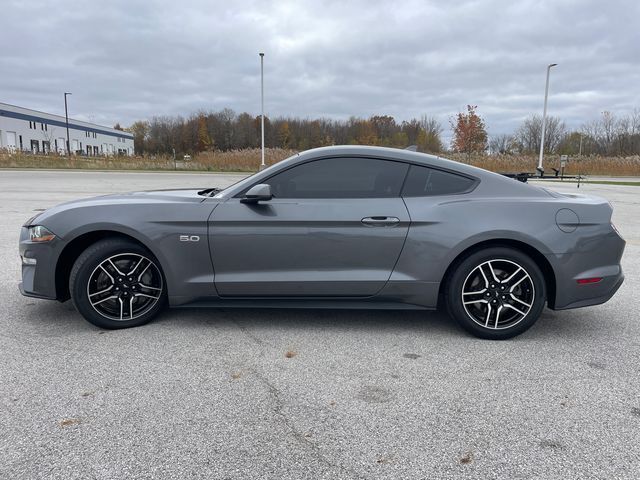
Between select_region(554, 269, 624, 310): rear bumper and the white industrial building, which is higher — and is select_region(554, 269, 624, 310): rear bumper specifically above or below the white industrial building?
below

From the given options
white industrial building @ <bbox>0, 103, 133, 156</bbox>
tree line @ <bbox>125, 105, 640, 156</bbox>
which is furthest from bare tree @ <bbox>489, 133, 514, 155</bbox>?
white industrial building @ <bbox>0, 103, 133, 156</bbox>

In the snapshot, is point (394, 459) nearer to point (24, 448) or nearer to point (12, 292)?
point (24, 448)

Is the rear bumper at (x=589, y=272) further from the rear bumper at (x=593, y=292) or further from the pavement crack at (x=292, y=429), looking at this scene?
the pavement crack at (x=292, y=429)

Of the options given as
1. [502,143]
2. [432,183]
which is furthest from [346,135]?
[432,183]

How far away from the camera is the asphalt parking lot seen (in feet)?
6.90

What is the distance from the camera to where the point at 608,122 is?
62.5 metres

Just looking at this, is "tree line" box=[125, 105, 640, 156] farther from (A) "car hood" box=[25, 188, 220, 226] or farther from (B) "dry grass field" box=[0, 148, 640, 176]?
(A) "car hood" box=[25, 188, 220, 226]

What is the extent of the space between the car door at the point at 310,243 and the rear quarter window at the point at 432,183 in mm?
135

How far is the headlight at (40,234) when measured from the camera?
11.7 feet

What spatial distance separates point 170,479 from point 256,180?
2.24m

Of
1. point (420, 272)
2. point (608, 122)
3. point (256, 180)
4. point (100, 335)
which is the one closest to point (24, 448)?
point (100, 335)

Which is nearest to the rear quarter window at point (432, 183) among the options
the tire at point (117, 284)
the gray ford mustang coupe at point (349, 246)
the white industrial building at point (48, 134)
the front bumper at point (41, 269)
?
the gray ford mustang coupe at point (349, 246)

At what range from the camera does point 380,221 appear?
346 cm

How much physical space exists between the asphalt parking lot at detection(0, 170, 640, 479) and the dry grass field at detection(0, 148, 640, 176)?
30.7 metres
